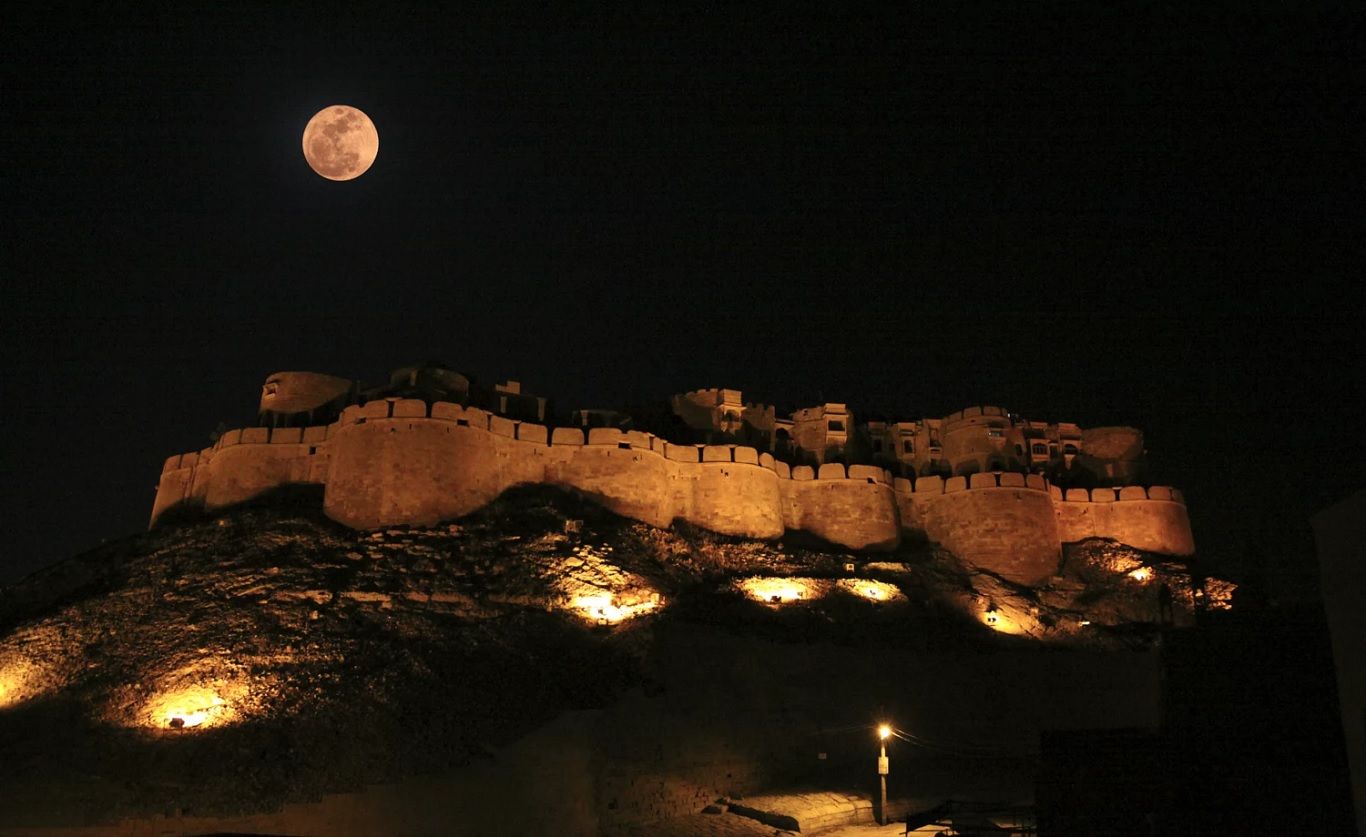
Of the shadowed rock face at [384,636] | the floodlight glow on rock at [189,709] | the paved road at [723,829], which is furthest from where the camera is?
the floodlight glow on rock at [189,709]

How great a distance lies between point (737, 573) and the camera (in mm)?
35844

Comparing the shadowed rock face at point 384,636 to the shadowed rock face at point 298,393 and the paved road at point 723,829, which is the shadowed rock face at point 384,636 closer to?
the paved road at point 723,829

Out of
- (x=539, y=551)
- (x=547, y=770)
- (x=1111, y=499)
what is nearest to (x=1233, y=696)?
(x=547, y=770)

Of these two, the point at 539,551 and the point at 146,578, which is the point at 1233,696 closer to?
the point at 539,551

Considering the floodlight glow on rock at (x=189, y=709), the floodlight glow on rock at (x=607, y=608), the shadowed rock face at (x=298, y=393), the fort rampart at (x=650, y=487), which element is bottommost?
the floodlight glow on rock at (x=189, y=709)

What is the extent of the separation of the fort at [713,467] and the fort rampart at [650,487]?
0.06m

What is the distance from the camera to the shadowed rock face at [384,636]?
2066 cm

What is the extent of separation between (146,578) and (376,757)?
599 inches

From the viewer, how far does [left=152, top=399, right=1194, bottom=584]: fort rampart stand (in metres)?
34.8

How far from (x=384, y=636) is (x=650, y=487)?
1381cm

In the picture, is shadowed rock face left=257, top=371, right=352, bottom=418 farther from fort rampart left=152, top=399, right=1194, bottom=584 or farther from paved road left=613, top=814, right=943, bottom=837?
paved road left=613, top=814, right=943, bottom=837

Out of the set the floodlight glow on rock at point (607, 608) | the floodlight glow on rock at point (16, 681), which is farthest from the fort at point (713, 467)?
the floodlight glow on rock at point (16, 681)

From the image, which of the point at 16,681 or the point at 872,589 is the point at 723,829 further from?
the point at 16,681

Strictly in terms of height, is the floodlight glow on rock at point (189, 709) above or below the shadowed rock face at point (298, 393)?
below
